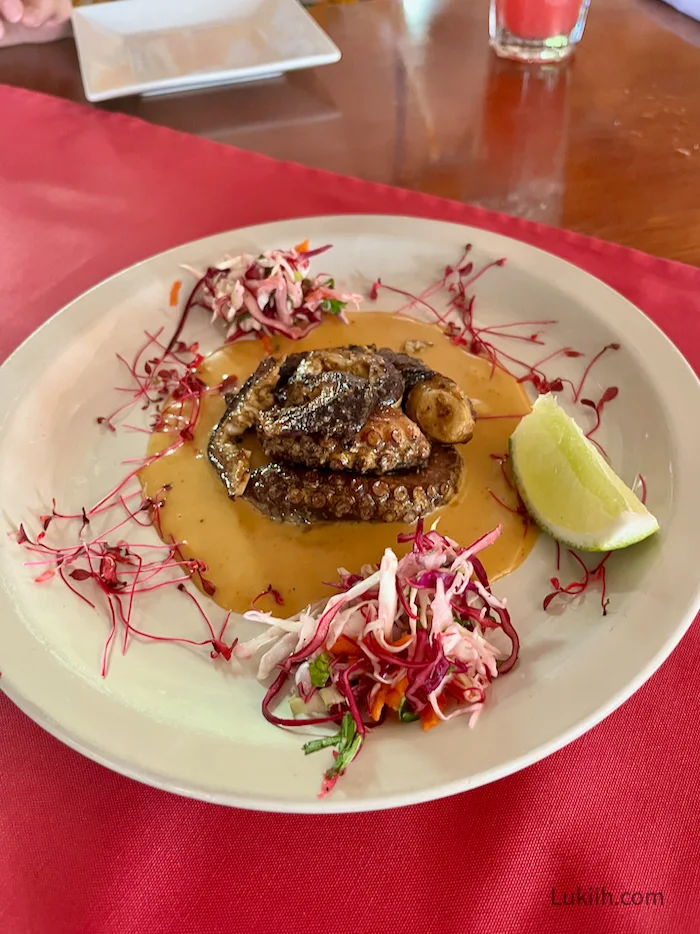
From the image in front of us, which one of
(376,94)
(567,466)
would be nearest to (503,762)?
(567,466)

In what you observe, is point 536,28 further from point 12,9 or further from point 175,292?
point 12,9

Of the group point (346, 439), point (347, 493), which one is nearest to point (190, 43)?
point (346, 439)

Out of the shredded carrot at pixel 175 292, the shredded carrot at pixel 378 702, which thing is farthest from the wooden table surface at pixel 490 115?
the shredded carrot at pixel 378 702

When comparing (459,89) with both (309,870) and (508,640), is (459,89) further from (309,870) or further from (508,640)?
(309,870)

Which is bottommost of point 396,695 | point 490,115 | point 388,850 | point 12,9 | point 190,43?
point 388,850

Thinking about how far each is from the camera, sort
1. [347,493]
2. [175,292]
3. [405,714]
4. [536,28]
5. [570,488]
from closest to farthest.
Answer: [405,714] → [570,488] → [347,493] → [175,292] → [536,28]

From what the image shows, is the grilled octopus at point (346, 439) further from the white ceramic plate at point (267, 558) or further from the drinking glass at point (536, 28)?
the drinking glass at point (536, 28)
